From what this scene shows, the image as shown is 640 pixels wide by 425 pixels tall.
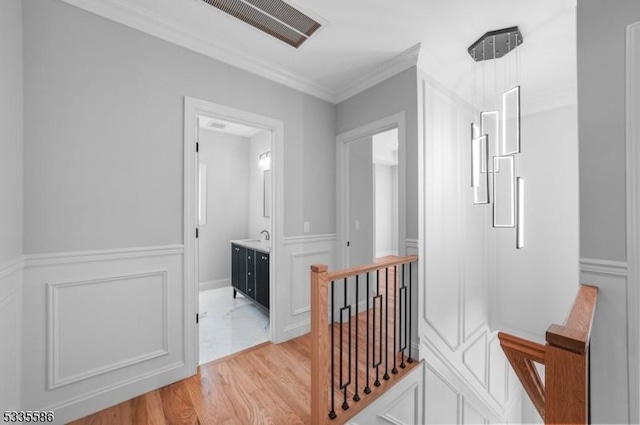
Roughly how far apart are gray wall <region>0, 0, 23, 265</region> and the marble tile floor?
165 cm

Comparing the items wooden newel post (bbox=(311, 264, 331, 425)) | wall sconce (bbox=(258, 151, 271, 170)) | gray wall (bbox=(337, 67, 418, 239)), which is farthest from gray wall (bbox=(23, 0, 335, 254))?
wall sconce (bbox=(258, 151, 271, 170))

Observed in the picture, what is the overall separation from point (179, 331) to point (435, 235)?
7.94 feet

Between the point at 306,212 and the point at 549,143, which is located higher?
the point at 549,143

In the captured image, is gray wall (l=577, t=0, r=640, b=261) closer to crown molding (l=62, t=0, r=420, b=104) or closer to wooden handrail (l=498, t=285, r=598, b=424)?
wooden handrail (l=498, t=285, r=598, b=424)

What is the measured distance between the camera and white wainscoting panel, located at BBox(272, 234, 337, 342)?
275 centimetres

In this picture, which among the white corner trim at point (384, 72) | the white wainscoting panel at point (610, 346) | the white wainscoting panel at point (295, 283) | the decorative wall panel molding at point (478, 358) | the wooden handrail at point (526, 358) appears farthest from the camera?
the decorative wall panel molding at point (478, 358)

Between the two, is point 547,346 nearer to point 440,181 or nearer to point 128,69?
point 440,181

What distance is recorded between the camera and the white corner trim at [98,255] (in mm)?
1618

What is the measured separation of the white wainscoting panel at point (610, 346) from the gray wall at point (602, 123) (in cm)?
11

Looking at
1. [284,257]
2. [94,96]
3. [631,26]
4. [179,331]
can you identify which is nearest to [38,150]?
[94,96]

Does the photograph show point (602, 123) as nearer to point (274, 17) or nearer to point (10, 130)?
point (274, 17)

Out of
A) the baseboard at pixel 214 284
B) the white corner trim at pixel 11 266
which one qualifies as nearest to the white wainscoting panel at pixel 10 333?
the white corner trim at pixel 11 266

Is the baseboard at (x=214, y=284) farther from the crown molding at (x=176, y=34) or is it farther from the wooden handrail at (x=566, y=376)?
the wooden handrail at (x=566, y=376)

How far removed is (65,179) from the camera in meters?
1.70
